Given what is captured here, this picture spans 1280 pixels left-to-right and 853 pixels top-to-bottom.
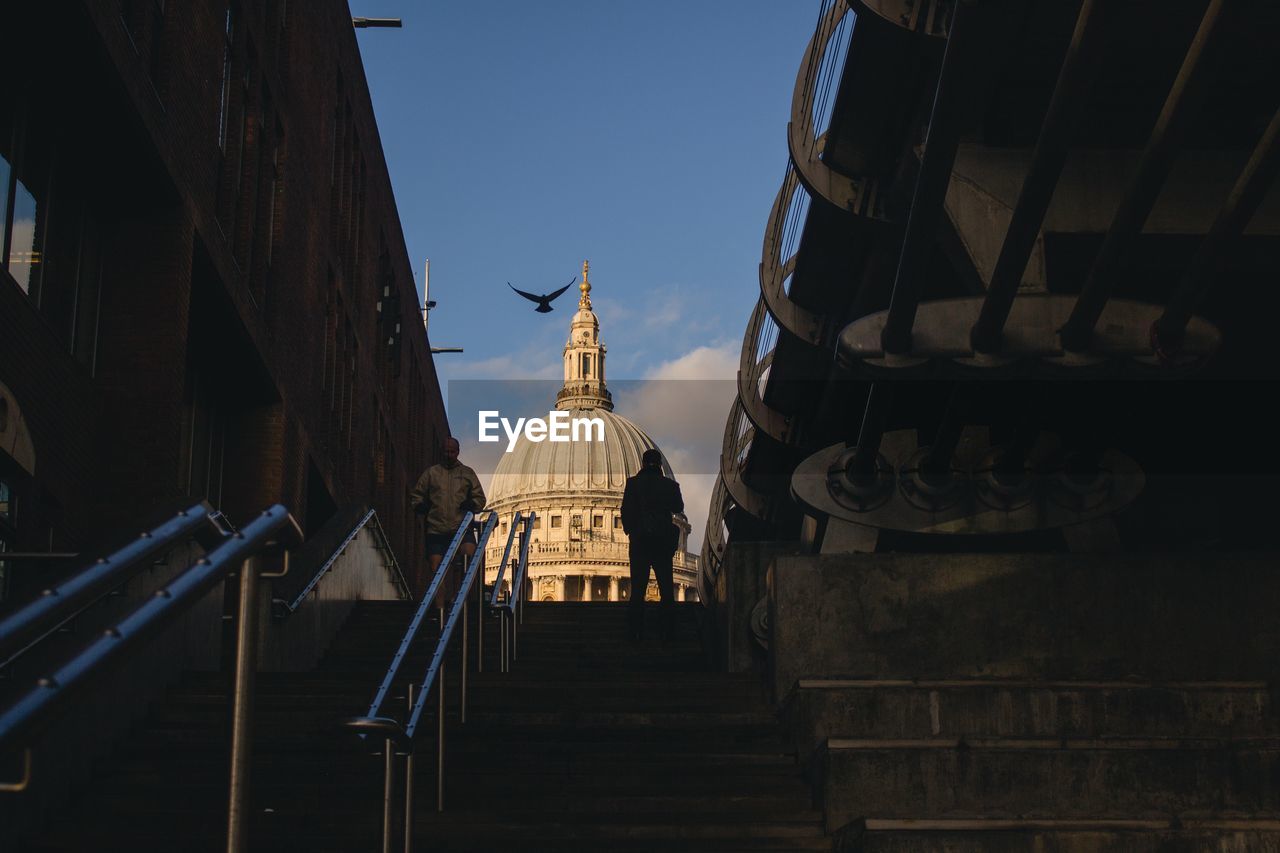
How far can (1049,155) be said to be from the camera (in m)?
8.65

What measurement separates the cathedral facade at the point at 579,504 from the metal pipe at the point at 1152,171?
116 metres

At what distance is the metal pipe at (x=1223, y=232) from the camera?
8531 millimetres

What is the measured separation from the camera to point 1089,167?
11617 mm

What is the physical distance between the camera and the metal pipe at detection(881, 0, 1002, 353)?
8.08m

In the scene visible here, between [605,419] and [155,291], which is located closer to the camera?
[155,291]

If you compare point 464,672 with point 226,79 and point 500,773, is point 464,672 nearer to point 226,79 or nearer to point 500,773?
point 500,773

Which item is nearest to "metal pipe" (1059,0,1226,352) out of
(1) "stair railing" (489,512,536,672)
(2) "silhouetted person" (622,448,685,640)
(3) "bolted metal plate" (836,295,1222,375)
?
(3) "bolted metal plate" (836,295,1222,375)

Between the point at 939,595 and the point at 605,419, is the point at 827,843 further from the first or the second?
the point at 605,419

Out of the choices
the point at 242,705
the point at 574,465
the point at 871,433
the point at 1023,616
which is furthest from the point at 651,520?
the point at 574,465

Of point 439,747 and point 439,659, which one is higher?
point 439,659

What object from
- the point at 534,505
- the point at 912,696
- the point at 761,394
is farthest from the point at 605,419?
the point at 912,696

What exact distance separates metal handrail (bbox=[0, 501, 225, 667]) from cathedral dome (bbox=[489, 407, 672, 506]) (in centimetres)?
12679

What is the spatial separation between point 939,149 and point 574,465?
12760 cm

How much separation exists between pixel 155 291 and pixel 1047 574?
7657 mm
